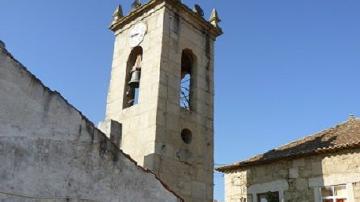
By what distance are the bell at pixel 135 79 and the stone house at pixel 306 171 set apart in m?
4.42

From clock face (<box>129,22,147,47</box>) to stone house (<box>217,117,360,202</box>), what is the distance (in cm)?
527

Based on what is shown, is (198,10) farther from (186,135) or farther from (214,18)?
(186,135)

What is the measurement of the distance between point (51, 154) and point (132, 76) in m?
7.09

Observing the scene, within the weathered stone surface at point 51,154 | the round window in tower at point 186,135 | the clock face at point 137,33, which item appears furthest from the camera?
the clock face at point 137,33

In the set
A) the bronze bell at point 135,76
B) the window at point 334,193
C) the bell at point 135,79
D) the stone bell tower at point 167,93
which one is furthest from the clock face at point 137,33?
the window at point 334,193

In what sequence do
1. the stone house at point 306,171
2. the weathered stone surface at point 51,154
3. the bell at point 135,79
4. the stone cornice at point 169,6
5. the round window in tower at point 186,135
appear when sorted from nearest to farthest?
1. the weathered stone surface at point 51,154
2. the stone house at point 306,171
3. the round window in tower at point 186,135
4. the bell at point 135,79
5. the stone cornice at point 169,6

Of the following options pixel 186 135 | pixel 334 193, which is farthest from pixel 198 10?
pixel 334 193

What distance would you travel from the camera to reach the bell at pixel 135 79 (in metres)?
14.5

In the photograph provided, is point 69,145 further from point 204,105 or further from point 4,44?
point 204,105

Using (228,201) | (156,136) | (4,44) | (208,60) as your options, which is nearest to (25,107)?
(4,44)

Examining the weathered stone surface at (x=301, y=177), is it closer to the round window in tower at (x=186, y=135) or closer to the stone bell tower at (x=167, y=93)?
the stone bell tower at (x=167, y=93)

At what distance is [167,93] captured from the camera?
44.2 ft

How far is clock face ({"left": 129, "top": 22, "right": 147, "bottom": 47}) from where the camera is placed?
14.9 meters

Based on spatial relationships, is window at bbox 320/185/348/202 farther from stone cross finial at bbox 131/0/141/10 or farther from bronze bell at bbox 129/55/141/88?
stone cross finial at bbox 131/0/141/10
